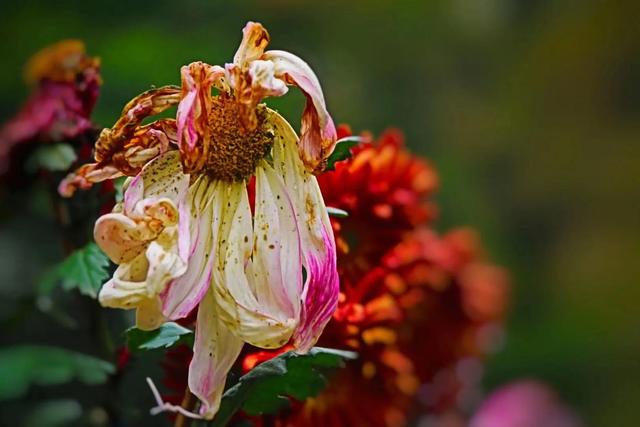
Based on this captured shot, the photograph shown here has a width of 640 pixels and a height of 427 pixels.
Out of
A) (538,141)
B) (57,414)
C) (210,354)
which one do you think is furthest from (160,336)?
(538,141)

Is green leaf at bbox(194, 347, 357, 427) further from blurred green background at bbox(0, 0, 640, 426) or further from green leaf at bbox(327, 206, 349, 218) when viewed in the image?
blurred green background at bbox(0, 0, 640, 426)

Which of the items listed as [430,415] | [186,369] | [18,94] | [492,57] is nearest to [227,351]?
[186,369]

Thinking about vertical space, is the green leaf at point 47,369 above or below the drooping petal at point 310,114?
below

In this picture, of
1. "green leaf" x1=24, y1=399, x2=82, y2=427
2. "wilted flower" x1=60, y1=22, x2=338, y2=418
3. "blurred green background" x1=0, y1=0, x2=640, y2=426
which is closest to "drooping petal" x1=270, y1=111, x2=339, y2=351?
"wilted flower" x1=60, y1=22, x2=338, y2=418

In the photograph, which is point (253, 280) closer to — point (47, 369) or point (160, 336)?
point (160, 336)

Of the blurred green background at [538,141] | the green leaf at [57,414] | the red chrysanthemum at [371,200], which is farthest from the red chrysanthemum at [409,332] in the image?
the blurred green background at [538,141]

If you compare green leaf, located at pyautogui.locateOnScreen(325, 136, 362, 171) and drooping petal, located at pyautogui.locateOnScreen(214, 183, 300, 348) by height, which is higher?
green leaf, located at pyautogui.locateOnScreen(325, 136, 362, 171)

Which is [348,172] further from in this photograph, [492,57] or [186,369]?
[492,57]

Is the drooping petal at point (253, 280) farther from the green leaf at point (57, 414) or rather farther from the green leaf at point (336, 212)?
the green leaf at point (57, 414)
